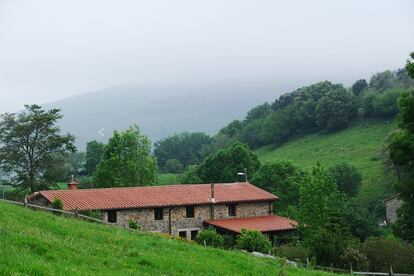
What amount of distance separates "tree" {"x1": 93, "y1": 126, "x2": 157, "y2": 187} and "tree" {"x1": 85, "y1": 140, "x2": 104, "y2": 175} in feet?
140

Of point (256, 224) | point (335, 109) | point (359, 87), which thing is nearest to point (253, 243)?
point (256, 224)

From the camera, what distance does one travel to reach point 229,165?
80.0 metres

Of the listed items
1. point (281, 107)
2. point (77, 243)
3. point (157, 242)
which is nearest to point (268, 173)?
point (157, 242)

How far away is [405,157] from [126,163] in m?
45.4

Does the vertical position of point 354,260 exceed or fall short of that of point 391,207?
it exceeds it

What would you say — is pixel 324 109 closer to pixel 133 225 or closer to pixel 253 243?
pixel 133 225

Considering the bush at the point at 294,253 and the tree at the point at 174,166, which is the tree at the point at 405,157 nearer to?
the bush at the point at 294,253

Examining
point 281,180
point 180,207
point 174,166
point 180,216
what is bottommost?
point 180,216

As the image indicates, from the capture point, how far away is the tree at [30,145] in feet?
200

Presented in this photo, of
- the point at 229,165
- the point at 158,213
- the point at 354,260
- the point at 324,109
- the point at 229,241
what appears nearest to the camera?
the point at 354,260

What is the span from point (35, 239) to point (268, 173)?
57.3m

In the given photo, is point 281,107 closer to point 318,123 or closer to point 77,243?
point 318,123

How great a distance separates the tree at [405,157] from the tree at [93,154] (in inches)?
3515

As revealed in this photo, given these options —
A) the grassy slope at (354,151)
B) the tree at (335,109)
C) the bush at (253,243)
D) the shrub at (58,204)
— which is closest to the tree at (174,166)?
the grassy slope at (354,151)
